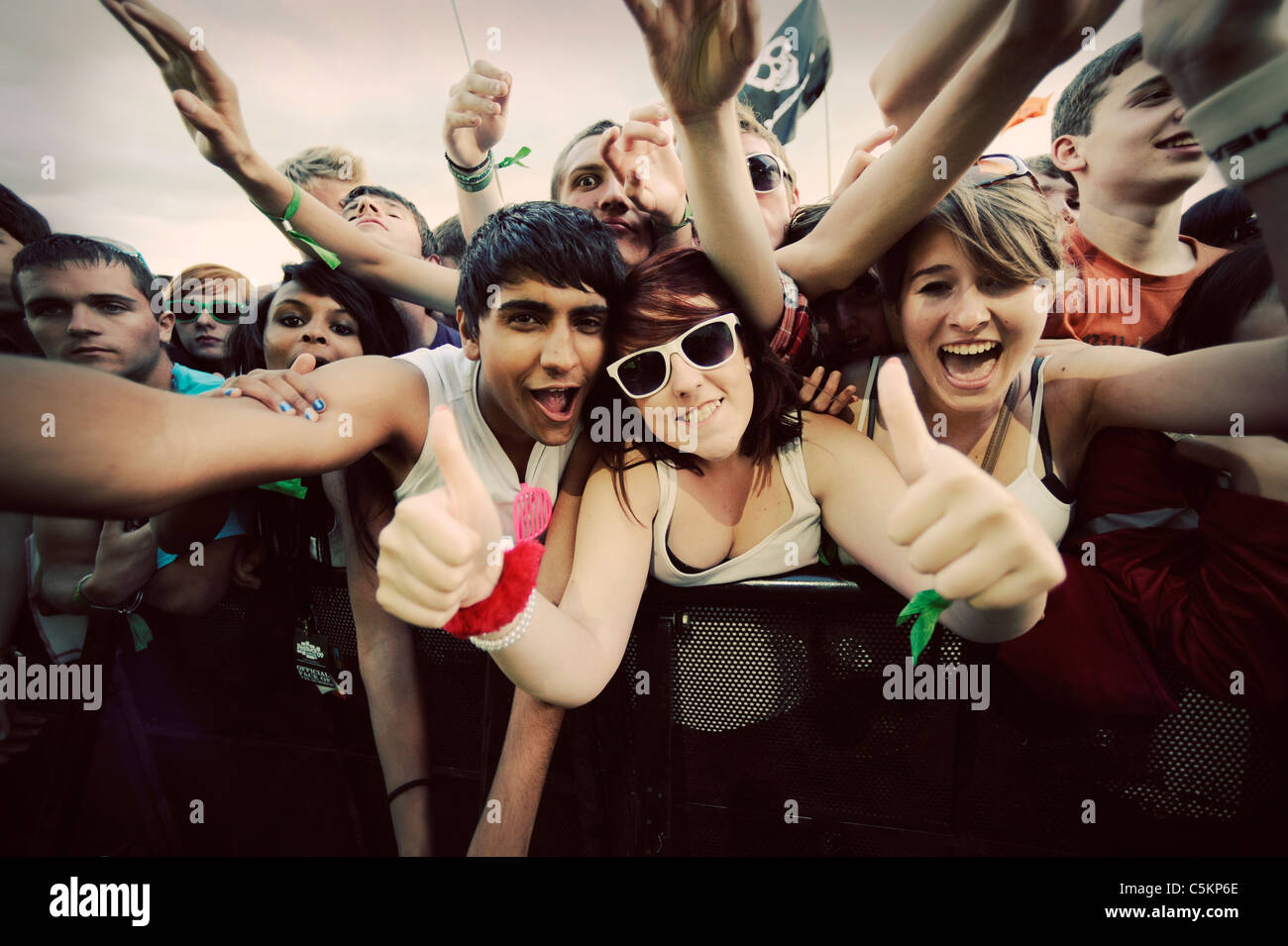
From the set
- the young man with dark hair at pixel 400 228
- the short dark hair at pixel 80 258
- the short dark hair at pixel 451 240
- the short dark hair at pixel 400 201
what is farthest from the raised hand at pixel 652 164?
the short dark hair at pixel 451 240

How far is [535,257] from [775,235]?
106 centimetres

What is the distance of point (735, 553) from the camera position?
1.58 metres

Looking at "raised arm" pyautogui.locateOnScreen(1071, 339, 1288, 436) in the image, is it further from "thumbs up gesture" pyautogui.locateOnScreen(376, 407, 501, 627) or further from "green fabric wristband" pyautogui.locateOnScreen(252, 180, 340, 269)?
"green fabric wristband" pyautogui.locateOnScreen(252, 180, 340, 269)

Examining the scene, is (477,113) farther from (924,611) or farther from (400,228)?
(924,611)

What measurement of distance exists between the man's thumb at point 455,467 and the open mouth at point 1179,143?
2.56 metres

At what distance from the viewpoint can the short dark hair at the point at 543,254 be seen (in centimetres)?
153

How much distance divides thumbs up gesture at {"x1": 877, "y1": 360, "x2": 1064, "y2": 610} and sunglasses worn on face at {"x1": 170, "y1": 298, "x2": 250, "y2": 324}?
3762 millimetres

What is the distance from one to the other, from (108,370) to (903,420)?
2348 millimetres

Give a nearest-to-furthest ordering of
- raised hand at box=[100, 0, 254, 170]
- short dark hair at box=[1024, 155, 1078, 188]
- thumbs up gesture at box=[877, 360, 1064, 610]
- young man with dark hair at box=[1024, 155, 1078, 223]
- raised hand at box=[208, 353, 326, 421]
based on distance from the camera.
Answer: thumbs up gesture at box=[877, 360, 1064, 610] < raised hand at box=[208, 353, 326, 421] < raised hand at box=[100, 0, 254, 170] < young man with dark hair at box=[1024, 155, 1078, 223] < short dark hair at box=[1024, 155, 1078, 188]

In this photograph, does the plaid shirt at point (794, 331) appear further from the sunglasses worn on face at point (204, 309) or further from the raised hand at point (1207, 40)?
the sunglasses worn on face at point (204, 309)

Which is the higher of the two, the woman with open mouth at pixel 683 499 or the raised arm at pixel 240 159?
the raised arm at pixel 240 159

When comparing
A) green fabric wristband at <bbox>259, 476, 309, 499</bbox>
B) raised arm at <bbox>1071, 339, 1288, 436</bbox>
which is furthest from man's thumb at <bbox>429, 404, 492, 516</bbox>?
raised arm at <bbox>1071, 339, 1288, 436</bbox>

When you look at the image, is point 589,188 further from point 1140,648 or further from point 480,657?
point 1140,648

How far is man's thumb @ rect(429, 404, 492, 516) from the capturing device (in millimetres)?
954
